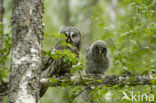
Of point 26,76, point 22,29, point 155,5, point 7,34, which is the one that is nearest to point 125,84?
point 26,76

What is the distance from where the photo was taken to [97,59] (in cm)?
482

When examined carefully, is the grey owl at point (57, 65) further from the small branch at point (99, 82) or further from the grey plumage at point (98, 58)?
the small branch at point (99, 82)

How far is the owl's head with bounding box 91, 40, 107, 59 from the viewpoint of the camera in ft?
15.2

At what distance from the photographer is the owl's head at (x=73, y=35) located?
171 inches

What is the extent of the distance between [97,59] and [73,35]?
798mm

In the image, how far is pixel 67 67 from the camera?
4.02 metres

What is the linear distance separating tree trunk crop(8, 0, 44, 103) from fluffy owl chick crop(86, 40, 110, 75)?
7.49ft

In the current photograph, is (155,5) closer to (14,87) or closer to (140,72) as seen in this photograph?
(140,72)

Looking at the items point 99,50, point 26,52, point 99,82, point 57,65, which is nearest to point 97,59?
point 99,50

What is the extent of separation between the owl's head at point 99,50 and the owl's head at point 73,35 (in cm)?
47

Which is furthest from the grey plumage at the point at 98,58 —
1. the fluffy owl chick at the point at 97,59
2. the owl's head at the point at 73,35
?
the owl's head at the point at 73,35

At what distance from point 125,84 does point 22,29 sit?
1.54 metres

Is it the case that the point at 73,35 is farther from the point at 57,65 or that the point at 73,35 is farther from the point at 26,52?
the point at 26,52

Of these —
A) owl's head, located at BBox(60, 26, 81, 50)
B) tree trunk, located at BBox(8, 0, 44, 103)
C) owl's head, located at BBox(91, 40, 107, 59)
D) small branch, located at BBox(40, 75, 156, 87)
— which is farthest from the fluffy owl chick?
tree trunk, located at BBox(8, 0, 44, 103)
